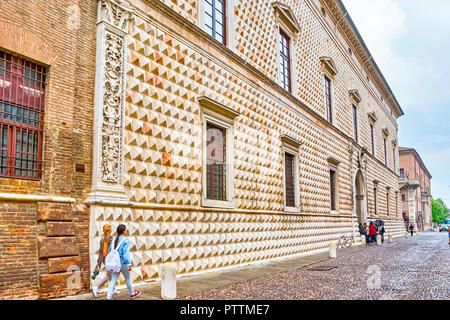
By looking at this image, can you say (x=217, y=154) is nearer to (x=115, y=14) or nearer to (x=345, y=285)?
(x=115, y=14)

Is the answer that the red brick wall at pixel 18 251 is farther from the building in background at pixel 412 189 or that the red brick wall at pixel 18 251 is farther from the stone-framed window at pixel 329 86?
the building in background at pixel 412 189

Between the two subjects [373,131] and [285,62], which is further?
[373,131]

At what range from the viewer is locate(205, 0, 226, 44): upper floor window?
10898mm

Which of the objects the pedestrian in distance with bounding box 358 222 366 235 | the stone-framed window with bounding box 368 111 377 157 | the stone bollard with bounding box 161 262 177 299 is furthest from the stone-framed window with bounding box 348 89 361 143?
the stone bollard with bounding box 161 262 177 299

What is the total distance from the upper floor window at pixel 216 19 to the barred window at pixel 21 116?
17.4 ft

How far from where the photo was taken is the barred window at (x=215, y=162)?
1046 centimetres

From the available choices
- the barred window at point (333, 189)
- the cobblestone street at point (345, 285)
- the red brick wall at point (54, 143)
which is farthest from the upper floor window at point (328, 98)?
the red brick wall at point (54, 143)

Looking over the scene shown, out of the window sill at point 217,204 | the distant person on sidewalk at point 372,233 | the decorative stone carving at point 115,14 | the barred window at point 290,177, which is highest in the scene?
the decorative stone carving at point 115,14

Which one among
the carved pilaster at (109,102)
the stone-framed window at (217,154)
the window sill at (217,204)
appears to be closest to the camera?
the carved pilaster at (109,102)

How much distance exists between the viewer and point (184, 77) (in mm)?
9539

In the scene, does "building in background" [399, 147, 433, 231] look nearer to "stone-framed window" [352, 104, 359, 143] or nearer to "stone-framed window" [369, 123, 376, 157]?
"stone-framed window" [369, 123, 376, 157]

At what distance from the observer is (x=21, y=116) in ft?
21.3

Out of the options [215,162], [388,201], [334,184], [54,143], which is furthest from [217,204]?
→ [388,201]

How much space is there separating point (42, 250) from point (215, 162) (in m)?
5.32
